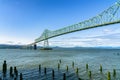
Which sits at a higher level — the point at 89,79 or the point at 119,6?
the point at 119,6

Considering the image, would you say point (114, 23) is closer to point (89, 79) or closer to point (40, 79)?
point (89, 79)

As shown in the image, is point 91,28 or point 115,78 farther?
point 91,28

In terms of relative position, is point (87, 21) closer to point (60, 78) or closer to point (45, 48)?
point (60, 78)

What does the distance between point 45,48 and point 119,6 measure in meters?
127

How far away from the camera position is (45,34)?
168500mm

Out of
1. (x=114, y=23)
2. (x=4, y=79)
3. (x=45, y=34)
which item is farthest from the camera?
(x=45, y=34)

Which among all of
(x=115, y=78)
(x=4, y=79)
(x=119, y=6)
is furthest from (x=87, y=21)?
(x=4, y=79)

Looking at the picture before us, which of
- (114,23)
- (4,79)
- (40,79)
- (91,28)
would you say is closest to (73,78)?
(40,79)

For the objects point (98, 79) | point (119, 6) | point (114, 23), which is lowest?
point (98, 79)

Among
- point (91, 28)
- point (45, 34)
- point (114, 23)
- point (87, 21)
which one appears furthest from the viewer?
point (45, 34)

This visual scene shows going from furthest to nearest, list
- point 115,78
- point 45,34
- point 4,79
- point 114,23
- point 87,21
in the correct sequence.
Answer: point 45,34 < point 87,21 < point 114,23 < point 115,78 < point 4,79

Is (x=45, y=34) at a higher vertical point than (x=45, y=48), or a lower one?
higher

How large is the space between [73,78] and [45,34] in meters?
138

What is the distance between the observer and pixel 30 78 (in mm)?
31328
